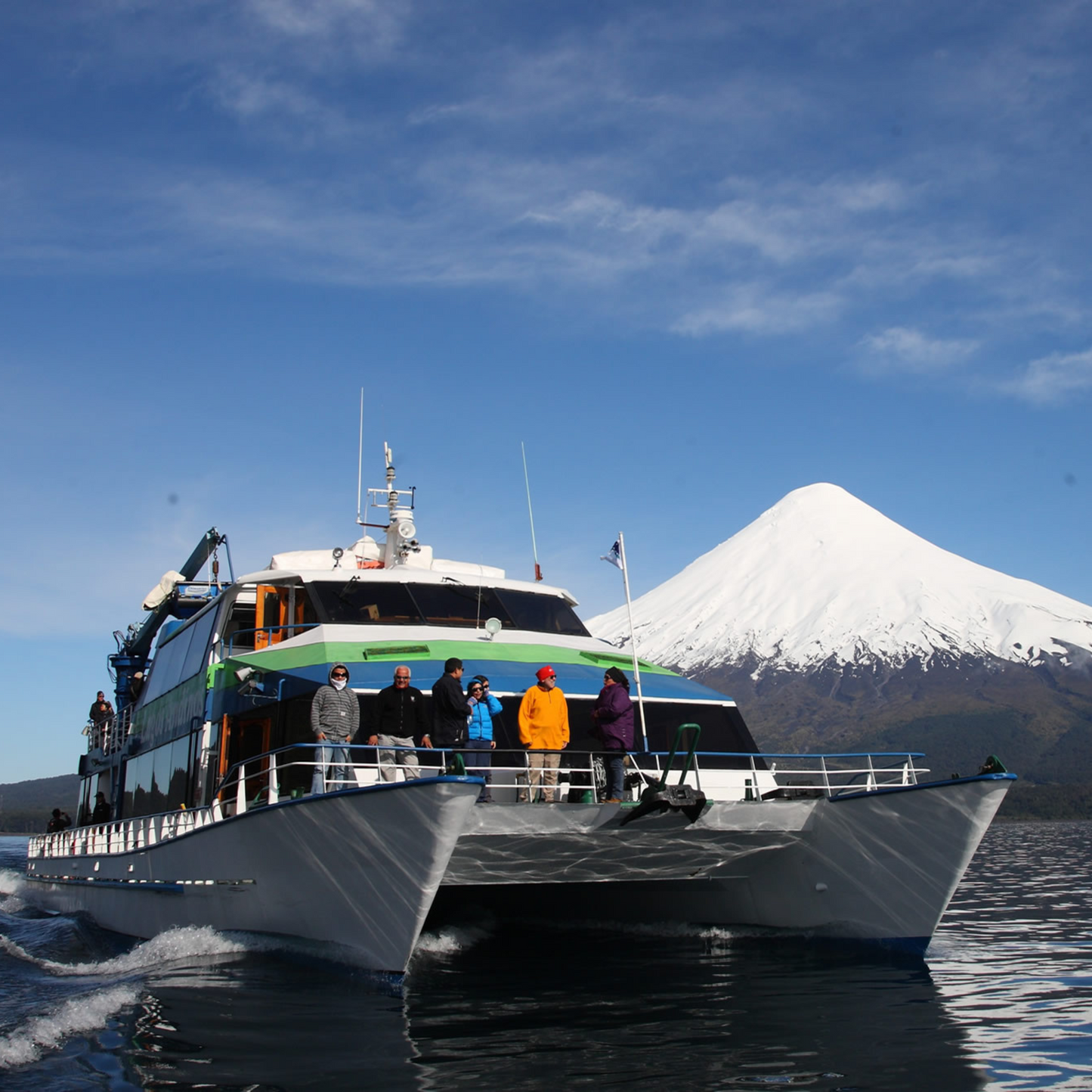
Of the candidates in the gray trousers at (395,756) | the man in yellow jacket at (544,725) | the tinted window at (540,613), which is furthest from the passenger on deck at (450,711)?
the tinted window at (540,613)

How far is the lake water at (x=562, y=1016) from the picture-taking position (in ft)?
26.2

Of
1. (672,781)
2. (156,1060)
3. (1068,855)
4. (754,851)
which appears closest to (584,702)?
(672,781)

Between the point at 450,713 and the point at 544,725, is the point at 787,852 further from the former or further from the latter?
the point at 450,713

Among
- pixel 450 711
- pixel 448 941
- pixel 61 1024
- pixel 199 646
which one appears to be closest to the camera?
→ pixel 61 1024

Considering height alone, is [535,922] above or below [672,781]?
below

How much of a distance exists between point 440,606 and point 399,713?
3.83 metres

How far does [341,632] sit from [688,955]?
5.33 meters

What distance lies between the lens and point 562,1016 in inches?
392

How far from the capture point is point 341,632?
531 inches

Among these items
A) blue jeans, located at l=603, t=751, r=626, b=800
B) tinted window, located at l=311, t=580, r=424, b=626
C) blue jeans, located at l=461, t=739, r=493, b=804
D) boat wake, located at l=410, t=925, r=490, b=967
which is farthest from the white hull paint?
tinted window, located at l=311, t=580, r=424, b=626

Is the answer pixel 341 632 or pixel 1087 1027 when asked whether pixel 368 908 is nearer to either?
pixel 341 632

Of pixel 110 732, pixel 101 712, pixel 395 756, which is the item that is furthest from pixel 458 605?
pixel 101 712

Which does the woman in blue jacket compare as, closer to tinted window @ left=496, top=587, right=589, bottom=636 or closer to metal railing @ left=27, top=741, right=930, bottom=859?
metal railing @ left=27, top=741, right=930, bottom=859

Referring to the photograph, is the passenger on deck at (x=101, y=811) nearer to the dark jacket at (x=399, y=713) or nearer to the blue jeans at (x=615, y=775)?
the dark jacket at (x=399, y=713)
